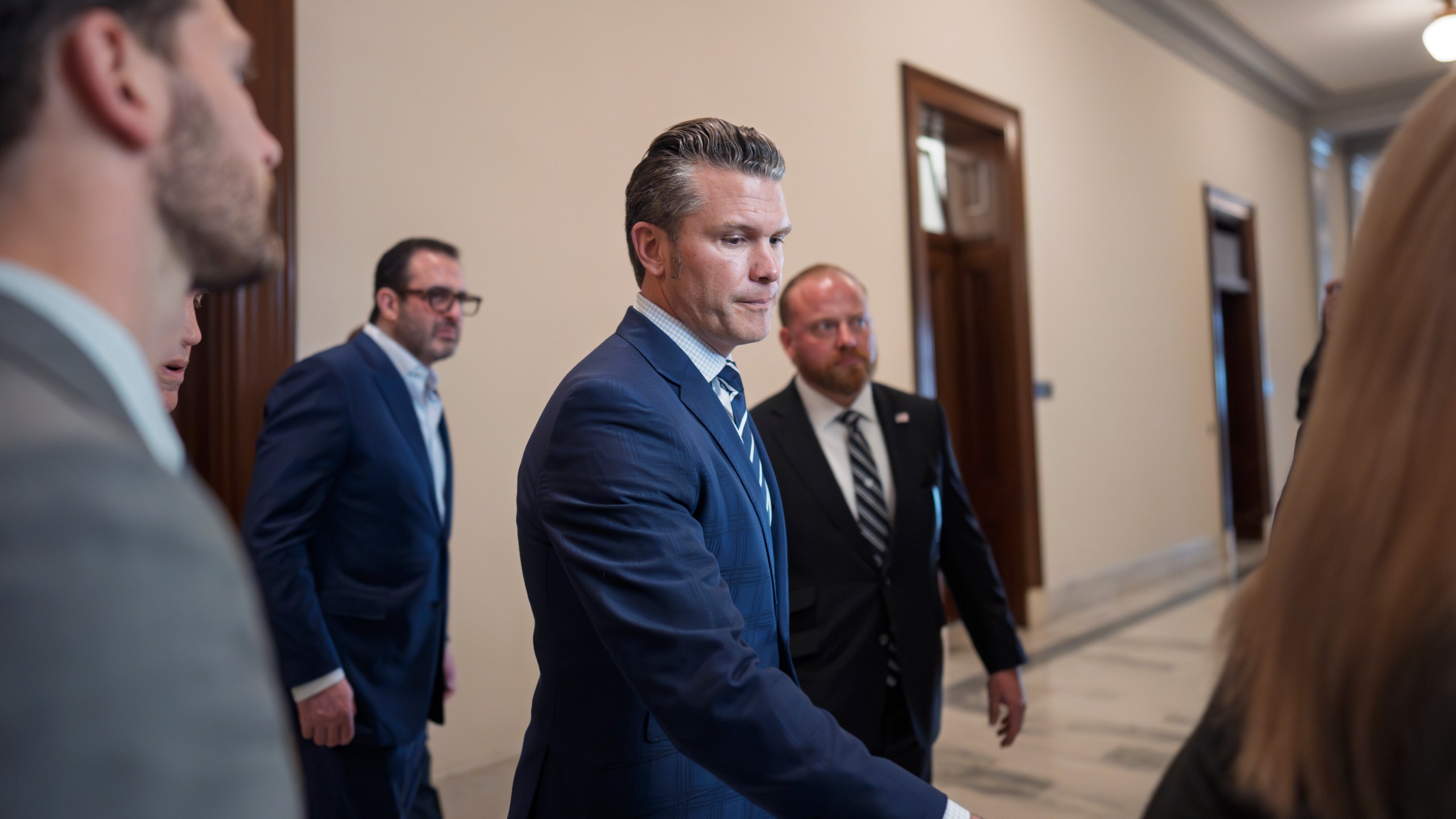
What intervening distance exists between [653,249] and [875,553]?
1160mm

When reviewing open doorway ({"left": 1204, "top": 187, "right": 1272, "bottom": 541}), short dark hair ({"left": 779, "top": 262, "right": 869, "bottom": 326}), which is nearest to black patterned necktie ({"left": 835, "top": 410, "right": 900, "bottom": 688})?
short dark hair ({"left": 779, "top": 262, "right": 869, "bottom": 326})

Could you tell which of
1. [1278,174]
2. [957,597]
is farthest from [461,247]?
[1278,174]

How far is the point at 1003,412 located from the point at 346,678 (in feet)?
16.2

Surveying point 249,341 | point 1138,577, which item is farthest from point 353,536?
point 1138,577

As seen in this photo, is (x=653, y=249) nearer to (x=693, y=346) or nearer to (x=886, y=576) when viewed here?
(x=693, y=346)

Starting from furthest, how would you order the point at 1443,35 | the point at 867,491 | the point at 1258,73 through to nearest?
the point at 1258,73 < the point at 1443,35 < the point at 867,491

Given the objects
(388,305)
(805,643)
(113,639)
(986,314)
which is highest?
(986,314)

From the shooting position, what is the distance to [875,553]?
251cm

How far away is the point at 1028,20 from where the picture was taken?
694cm

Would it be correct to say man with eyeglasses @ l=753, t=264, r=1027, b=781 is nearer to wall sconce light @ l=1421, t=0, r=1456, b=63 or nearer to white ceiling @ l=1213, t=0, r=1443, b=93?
wall sconce light @ l=1421, t=0, r=1456, b=63

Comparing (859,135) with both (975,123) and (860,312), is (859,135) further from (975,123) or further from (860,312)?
(860,312)

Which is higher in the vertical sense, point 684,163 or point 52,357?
point 684,163

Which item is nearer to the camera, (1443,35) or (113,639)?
(113,639)

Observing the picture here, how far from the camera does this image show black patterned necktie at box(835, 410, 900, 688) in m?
2.44
